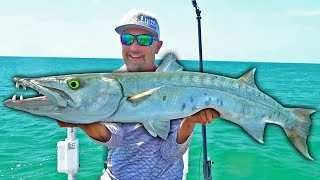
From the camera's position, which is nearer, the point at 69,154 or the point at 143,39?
the point at 143,39

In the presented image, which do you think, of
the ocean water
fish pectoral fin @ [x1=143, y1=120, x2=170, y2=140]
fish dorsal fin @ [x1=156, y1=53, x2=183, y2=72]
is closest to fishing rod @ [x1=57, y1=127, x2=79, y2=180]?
fish dorsal fin @ [x1=156, y1=53, x2=183, y2=72]

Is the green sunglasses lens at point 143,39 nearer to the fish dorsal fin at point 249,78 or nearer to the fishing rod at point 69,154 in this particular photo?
the fish dorsal fin at point 249,78

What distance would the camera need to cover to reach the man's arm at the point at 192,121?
318cm

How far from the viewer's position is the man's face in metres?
3.52

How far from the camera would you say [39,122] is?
17953 millimetres

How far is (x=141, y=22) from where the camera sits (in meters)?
3.53

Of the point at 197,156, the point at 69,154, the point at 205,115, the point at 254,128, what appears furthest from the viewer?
the point at 197,156

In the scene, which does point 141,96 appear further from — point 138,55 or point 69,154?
point 69,154

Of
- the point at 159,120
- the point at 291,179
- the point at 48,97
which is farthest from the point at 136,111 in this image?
the point at 291,179

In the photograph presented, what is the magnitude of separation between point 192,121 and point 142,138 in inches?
18.1

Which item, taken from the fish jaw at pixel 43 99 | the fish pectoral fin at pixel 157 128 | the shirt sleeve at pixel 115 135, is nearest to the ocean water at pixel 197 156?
the shirt sleeve at pixel 115 135

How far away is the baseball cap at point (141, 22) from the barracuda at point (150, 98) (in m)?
0.46

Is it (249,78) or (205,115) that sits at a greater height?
(249,78)

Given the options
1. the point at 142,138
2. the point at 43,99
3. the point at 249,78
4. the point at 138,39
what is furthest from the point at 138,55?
the point at 43,99
